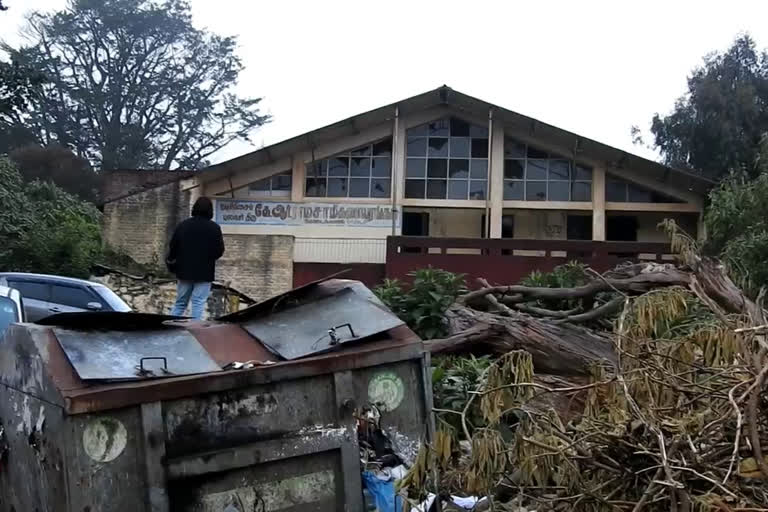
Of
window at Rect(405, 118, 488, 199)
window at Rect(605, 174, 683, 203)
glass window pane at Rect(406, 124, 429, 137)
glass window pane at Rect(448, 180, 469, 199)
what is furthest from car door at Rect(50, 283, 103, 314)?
window at Rect(605, 174, 683, 203)

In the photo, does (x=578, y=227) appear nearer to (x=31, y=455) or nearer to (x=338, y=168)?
(x=338, y=168)

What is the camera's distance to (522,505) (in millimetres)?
3734

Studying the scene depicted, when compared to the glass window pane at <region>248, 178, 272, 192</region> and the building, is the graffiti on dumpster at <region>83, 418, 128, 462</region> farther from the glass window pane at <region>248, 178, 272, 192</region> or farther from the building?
the glass window pane at <region>248, 178, 272, 192</region>

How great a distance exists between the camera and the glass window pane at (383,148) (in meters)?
27.4

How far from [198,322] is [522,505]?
190cm

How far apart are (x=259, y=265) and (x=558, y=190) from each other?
390 inches

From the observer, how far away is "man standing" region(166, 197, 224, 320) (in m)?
7.30

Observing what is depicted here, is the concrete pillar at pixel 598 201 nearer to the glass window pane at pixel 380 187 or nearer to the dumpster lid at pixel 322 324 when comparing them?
the glass window pane at pixel 380 187

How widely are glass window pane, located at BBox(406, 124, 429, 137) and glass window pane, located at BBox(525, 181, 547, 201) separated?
3593 millimetres

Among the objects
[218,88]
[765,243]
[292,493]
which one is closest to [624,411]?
[292,493]

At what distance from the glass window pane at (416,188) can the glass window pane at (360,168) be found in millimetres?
1296

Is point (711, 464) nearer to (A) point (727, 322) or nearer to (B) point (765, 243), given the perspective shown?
(A) point (727, 322)

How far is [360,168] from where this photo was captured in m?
27.4

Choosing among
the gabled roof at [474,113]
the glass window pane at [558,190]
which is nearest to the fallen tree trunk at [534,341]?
the gabled roof at [474,113]
